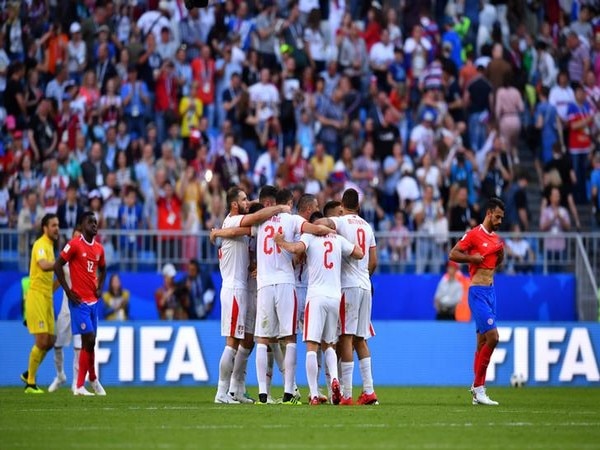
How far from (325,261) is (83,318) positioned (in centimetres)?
421

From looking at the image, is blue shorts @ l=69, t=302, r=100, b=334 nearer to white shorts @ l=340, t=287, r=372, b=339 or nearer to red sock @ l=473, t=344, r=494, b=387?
white shorts @ l=340, t=287, r=372, b=339

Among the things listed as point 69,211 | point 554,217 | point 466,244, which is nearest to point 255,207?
point 466,244

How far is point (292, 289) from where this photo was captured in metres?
18.4

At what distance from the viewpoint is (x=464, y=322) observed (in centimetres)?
2664

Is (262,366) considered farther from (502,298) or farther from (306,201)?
(502,298)

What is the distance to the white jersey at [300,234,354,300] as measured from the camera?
1823cm

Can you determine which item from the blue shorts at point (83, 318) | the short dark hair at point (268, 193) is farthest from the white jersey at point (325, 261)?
the blue shorts at point (83, 318)

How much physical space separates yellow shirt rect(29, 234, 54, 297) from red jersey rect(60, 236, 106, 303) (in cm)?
119

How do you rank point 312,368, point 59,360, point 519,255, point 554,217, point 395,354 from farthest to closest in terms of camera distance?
point 554,217 → point 519,255 → point 395,354 → point 59,360 → point 312,368

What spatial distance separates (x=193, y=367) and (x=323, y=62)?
28.9 feet

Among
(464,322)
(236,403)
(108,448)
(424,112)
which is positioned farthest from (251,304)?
(424,112)

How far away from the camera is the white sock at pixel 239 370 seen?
1886 cm

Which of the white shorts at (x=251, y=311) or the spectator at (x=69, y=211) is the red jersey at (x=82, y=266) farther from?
the spectator at (x=69, y=211)

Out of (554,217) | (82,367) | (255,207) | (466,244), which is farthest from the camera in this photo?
(554,217)
